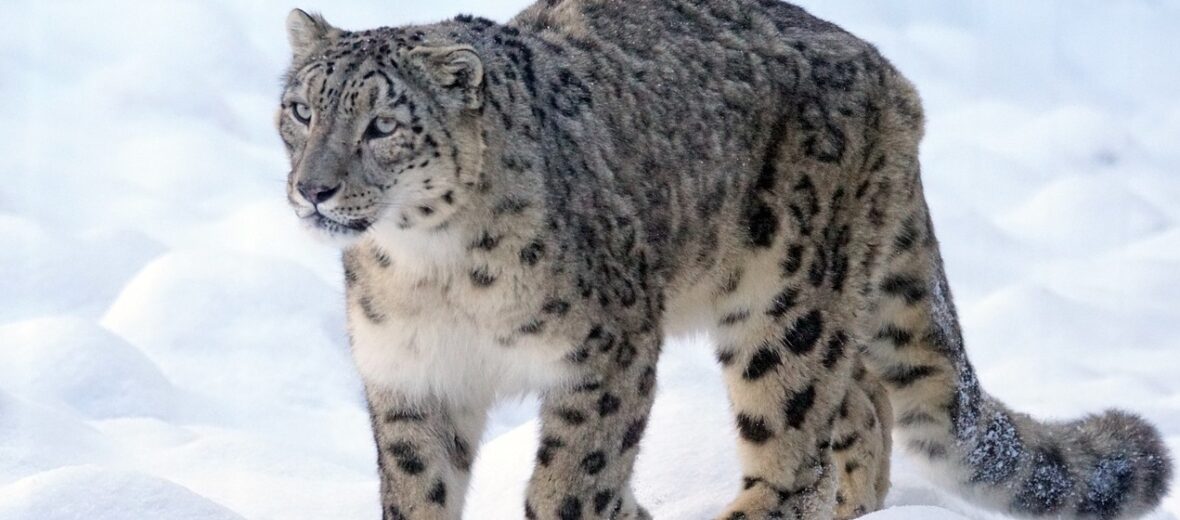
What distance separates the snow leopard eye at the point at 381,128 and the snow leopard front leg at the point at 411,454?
978 millimetres

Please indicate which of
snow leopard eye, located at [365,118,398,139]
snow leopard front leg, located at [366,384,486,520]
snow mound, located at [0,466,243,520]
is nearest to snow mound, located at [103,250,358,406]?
snow mound, located at [0,466,243,520]

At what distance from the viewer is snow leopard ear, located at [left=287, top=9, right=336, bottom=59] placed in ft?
17.5

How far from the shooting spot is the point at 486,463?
7598mm

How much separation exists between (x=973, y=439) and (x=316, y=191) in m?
3.25

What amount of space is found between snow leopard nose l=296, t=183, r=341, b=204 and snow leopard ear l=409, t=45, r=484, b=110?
1.60 ft

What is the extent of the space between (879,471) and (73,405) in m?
4.13

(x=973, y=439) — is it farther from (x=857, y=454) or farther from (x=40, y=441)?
(x=40, y=441)

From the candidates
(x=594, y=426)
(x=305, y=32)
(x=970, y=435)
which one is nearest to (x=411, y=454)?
(x=594, y=426)

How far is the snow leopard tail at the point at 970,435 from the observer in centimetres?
693

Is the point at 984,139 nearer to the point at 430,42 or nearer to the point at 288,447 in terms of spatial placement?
the point at 288,447

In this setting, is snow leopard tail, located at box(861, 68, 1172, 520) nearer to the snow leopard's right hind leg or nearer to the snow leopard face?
the snow leopard's right hind leg

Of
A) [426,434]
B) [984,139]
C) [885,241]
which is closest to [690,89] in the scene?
[885,241]

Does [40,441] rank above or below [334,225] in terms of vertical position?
below

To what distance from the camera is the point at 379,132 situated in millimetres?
5031
